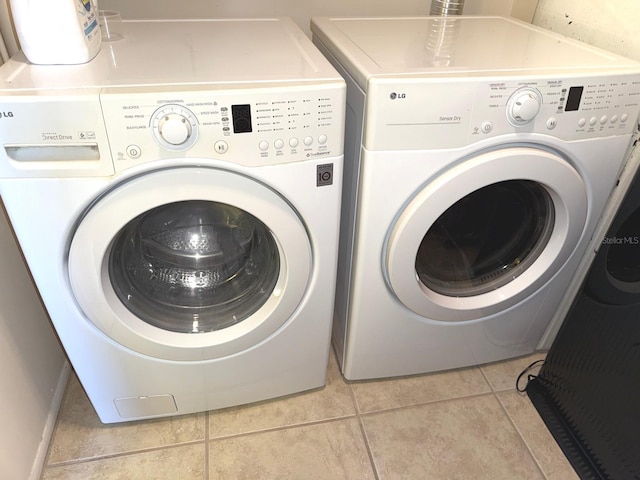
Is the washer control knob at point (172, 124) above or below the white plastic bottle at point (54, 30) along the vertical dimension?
below

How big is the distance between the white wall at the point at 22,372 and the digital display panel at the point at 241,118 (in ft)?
1.99

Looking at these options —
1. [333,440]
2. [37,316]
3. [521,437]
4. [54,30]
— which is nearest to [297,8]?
[54,30]

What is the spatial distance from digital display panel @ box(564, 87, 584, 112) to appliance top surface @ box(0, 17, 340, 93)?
1.46ft

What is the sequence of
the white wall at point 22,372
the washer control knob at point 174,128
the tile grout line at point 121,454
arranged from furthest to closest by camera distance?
the tile grout line at point 121,454, the white wall at point 22,372, the washer control knob at point 174,128

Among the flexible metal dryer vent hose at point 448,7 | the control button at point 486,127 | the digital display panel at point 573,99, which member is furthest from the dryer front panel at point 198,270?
the flexible metal dryer vent hose at point 448,7

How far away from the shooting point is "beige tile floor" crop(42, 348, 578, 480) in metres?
1.14

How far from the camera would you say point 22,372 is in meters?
A: 1.07

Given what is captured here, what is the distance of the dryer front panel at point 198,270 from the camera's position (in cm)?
85

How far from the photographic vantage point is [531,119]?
917mm

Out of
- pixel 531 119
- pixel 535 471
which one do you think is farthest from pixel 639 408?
pixel 531 119

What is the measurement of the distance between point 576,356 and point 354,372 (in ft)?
1.75

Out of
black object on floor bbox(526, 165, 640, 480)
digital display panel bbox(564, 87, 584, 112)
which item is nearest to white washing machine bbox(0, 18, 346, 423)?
digital display panel bbox(564, 87, 584, 112)

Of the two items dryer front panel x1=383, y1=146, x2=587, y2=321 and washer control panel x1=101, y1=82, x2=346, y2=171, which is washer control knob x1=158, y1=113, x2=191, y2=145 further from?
dryer front panel x1=383, y1=146, x2=587, y2=321

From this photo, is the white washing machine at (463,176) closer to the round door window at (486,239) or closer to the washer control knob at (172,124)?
the round door window at (486,239)
